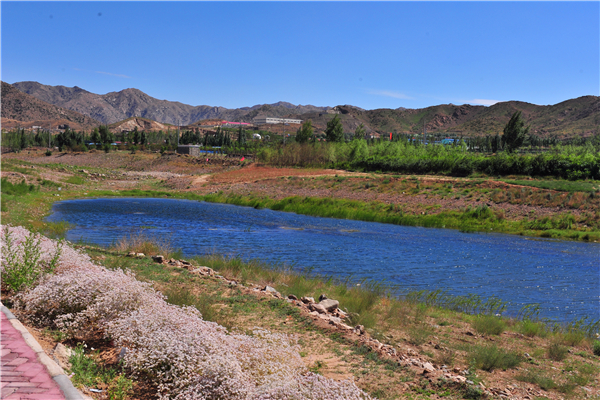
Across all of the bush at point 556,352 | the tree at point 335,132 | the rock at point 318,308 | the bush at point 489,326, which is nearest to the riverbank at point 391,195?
the bush at point 489,326

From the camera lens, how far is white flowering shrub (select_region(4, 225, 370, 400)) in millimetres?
4902

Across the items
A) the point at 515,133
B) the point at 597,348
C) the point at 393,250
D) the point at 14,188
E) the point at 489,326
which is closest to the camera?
the point at 597,348

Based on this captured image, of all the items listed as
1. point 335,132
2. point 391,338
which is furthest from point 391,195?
point 335,132

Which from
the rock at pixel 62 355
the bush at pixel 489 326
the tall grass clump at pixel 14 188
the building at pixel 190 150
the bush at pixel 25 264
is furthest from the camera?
the building at pixel 190 150

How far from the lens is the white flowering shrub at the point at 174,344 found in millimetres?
4902

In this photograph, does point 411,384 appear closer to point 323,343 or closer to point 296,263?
point 323,343

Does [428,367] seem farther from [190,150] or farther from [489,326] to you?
[190,150]

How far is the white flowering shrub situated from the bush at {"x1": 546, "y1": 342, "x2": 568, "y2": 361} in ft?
18.1

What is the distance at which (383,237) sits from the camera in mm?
25547

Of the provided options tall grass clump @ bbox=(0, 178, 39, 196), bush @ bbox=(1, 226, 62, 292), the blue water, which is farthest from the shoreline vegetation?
tall grass clump @ bbox=(0, 178, 39, 196)

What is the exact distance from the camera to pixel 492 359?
24.0 feet

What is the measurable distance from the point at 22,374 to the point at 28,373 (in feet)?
0.20

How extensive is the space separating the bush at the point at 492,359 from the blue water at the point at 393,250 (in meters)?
5.66

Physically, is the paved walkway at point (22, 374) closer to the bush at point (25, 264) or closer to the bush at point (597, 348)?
the bush at point (25, 264)
